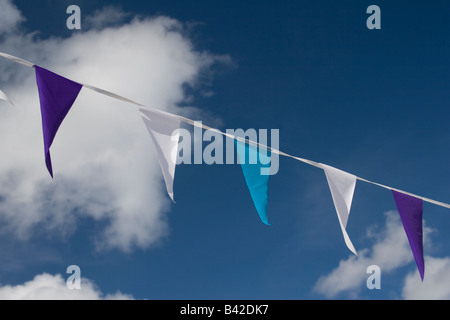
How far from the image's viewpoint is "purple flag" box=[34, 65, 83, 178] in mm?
4309

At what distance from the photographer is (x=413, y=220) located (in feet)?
18.5

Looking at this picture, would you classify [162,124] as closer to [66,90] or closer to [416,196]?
[66,90]

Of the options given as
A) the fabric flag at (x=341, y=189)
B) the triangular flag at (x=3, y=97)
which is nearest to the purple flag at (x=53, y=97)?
the triangular flag at (x=3, y=97)

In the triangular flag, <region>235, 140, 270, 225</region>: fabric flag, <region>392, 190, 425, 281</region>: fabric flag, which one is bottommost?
<region>392, 190, 425, 281</region>: fabric flag

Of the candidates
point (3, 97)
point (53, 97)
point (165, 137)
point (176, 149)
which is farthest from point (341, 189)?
point (3, 97)

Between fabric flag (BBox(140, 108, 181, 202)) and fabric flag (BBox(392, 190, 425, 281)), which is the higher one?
fabric flag (BBox(140, 108, 181, 202))

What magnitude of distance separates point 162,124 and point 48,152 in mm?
1167

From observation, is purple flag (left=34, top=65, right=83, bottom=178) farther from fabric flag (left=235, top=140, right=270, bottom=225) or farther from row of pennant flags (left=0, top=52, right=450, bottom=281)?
fabric flag (left=235, top=140, right=270, bottom=225)

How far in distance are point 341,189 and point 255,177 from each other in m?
1.12

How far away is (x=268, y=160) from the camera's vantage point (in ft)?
16.4

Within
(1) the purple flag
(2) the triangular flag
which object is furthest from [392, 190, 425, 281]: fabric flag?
(2) the triangular flag

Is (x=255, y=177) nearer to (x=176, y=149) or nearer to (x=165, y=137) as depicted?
(x=176, y=149)

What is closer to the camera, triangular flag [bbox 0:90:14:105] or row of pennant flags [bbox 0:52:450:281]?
triangular flag [bbox 0:90:14:105]

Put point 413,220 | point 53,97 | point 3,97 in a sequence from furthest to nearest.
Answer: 1. point 413,220
2. point 53,97
3. point 3,97
